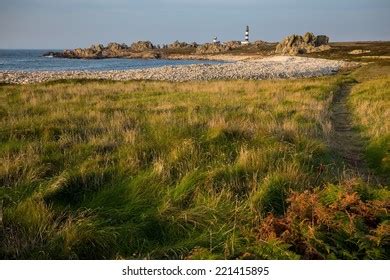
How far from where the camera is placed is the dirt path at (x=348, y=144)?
6.95m

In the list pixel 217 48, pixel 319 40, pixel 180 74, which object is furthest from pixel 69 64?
pixel 217 48

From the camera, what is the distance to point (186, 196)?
16.5ft

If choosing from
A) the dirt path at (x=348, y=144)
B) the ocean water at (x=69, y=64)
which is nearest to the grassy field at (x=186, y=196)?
the dirt path at (x=348, y=144)

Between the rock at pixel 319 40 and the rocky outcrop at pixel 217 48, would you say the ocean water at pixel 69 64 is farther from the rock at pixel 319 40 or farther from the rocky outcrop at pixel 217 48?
the rocky outcrop at pixel 217 48

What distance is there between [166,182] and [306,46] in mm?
119150

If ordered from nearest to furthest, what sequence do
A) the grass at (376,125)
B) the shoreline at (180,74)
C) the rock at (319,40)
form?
1. the grass at (376,125)
2. the shoreline at (180,74)
3. the rock at (319,40)

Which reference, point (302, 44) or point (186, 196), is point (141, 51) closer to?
point (302, 44)

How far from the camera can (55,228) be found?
419 centimetres

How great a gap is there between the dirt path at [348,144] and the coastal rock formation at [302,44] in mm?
103263

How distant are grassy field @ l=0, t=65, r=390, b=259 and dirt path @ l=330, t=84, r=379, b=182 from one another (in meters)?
0.19

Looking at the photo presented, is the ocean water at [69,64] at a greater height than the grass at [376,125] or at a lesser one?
greater
